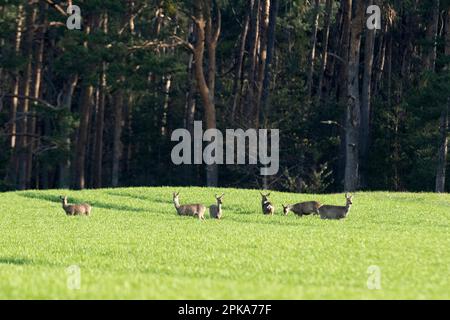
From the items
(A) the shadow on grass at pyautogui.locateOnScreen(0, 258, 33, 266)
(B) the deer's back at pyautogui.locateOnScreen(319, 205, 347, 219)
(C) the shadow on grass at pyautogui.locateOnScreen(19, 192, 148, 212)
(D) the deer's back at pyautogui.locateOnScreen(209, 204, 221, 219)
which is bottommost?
(A) the shadow on grass at pyautogui.locateOnScreen(0, 258, 33, 266)

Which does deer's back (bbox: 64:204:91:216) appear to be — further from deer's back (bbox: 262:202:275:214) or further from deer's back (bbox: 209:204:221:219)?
deer's back (bbox: 262:202:275:214)

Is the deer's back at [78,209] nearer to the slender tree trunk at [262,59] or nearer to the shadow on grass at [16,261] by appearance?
the shadow on grass at [16,261]

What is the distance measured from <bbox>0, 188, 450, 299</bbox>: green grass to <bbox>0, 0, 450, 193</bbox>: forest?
1805cm

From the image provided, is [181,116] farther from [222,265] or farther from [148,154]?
[222,265]

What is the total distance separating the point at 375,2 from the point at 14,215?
2831 centimetres

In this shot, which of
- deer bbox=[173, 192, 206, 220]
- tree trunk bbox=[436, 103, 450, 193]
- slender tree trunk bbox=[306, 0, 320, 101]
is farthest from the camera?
slender tree trunk bbox=[306, 0, 320, 101]

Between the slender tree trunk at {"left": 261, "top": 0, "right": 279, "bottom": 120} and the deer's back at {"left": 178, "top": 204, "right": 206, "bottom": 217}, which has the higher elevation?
the slender tree trunk at {"left": 261, "top": 0, "right": 279, "bottom": 120}

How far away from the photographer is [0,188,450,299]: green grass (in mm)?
16578

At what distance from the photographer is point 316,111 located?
66938 millimetres

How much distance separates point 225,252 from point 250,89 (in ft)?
139

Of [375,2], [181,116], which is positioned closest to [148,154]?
[181,116]

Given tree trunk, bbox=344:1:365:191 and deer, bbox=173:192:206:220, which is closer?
deer, bbox=173:192:206:220

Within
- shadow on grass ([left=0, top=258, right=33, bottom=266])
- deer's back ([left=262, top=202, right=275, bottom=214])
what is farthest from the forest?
shadow on grass ([left=0, top=258, right=33, bottom=266])
